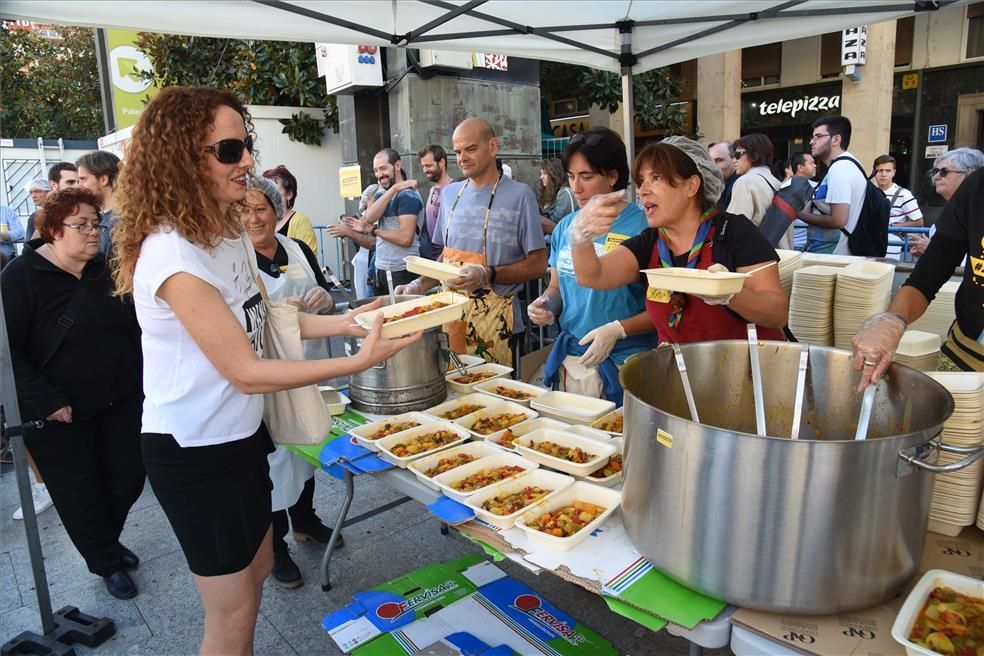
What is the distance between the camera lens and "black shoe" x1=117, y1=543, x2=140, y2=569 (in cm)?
328

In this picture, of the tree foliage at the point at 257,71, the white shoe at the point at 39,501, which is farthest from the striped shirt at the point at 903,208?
the white shoe at the point at 39,501

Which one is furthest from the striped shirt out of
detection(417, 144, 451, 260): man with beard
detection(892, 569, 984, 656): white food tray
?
detection(892, 569, 984, 656): white food tray

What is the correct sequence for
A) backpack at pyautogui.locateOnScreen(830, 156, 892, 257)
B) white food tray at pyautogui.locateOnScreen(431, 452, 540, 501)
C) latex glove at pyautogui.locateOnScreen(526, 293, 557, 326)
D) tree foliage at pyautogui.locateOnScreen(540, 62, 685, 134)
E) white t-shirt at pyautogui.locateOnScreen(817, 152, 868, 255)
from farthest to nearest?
tree foliage at pyautogui.locateOnScreen(540, 62, 685, 134), backpack at pyautogui.locateOnScreen(830, 156, 892, 257), white t-shirt at pyautogui.locateOnScreen(817, 152, 868, 255), latex glove at pyautogui.locateOnScreen(526, 293, 557, 326), white food tray at pyautogui.locateOnScreen(431, 452, 540, 501)

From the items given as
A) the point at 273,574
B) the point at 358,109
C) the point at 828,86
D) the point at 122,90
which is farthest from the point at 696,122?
the point at 273,574

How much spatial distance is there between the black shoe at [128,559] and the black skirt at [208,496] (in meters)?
1.88

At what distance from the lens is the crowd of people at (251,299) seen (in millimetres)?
1675

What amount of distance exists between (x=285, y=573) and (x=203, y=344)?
6.02 feet

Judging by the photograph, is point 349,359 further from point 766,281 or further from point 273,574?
point 273,574

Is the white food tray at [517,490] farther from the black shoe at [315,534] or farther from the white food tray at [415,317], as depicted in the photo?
the black shoe at [315,534]

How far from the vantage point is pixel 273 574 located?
3090 millimetres

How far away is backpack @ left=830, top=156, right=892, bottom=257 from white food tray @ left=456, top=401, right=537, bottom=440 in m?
3.51

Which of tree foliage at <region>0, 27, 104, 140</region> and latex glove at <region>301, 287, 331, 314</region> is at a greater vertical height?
tree foliage at <region>0, 27, 104, 140</region>

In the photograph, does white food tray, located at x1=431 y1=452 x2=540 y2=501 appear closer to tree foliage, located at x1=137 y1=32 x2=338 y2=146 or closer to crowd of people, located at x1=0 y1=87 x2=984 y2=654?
crowd of people, located at x1=0 y1=87 x2=984 y2=654

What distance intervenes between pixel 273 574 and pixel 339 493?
102 cm
